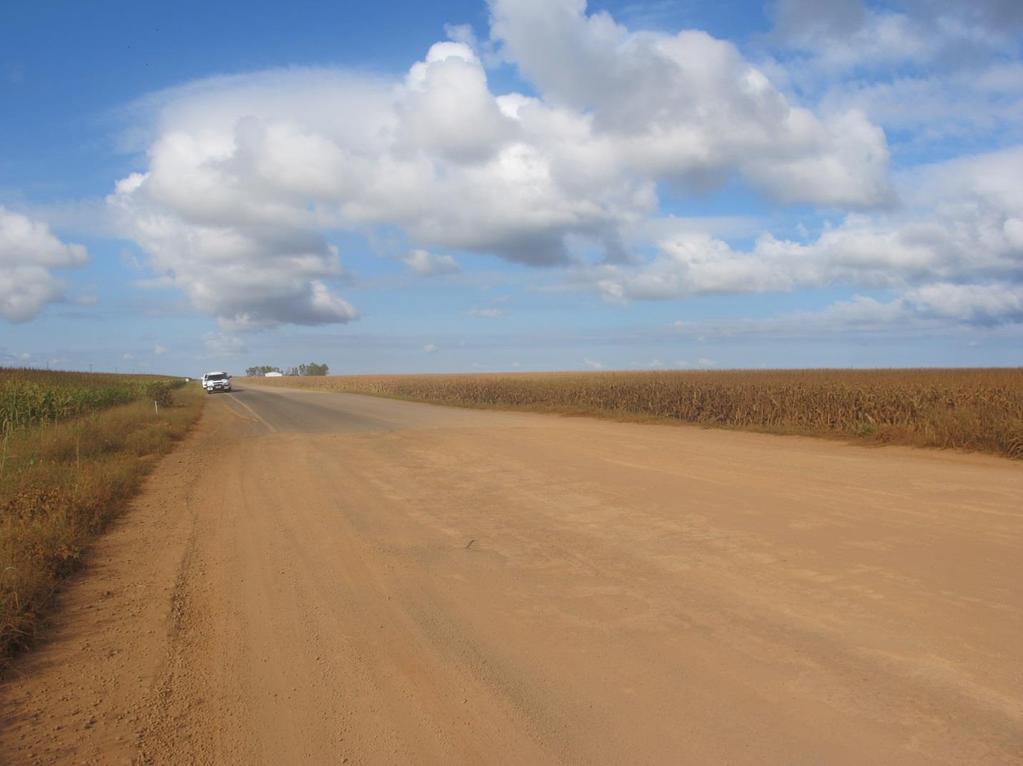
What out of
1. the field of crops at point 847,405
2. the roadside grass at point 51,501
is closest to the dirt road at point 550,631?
the roadside grass at point 51,501

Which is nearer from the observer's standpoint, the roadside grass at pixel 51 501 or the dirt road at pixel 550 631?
the dirt road at pixel 550 631

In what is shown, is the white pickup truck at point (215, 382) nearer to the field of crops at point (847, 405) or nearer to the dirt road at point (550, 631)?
the field of crops at point (847, 405)

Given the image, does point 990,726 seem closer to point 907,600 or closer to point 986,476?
point 907,600

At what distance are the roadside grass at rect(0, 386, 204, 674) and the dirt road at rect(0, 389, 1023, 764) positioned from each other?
1.00 ft

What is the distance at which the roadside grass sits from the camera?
6078 millimetres

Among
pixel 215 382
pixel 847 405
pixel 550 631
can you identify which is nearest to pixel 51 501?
pixel 550 631

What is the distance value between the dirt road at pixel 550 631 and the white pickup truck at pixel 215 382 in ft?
200

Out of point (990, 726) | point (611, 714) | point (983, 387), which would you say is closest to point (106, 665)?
point (611, 714)

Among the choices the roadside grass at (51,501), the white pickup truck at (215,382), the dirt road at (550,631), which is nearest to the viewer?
the dirt road at (550,631)

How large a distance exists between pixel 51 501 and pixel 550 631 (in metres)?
7.15

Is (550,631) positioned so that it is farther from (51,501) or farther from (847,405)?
(847,405)

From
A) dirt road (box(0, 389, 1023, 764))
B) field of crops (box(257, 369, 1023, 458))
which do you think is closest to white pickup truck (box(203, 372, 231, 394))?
field of crops (box(257, 369, 1023, 458))

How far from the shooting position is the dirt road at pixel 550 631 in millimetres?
3996

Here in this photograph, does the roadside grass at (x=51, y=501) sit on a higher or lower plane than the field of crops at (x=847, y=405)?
lower
